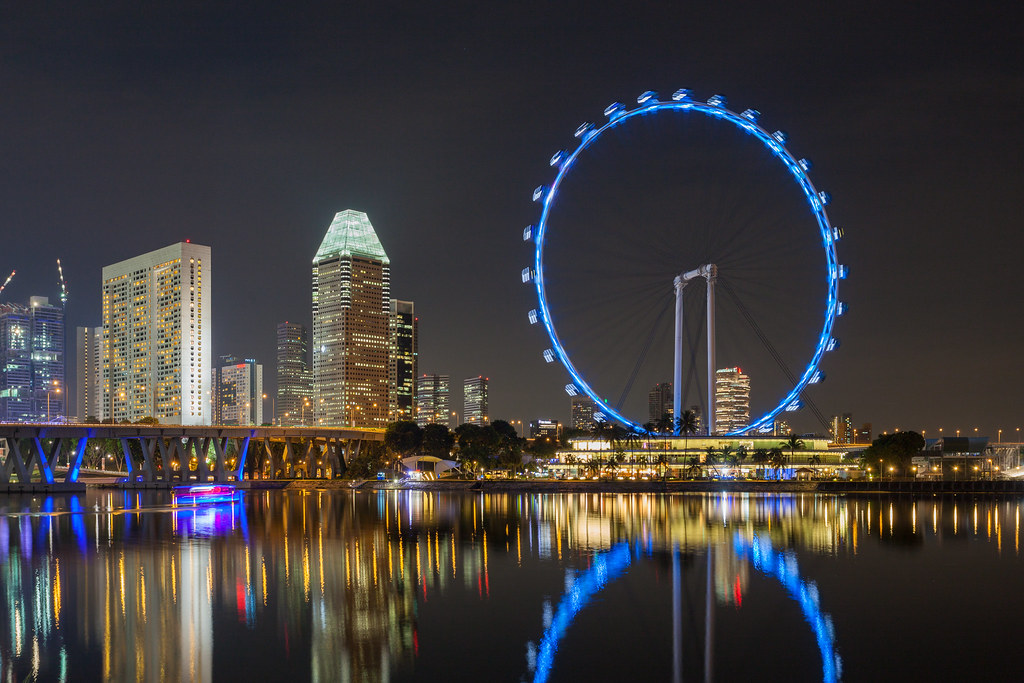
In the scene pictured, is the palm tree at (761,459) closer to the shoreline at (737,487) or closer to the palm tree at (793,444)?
the palm tree at (793,444)

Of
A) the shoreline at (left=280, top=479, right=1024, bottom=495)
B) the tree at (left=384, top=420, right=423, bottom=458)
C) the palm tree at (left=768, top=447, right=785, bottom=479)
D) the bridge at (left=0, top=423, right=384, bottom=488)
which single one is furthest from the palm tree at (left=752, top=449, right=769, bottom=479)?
the bridge at (left=0, top=423, right=384, bottom=488)

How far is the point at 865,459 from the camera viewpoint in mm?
138000

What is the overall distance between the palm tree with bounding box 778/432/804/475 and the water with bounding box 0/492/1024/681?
89.5 m

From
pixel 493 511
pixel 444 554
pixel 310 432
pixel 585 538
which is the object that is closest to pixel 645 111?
pixel 493 511

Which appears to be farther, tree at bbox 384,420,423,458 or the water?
tree at bbox 384,420,423,458

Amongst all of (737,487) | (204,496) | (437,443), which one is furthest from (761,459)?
(204,496)

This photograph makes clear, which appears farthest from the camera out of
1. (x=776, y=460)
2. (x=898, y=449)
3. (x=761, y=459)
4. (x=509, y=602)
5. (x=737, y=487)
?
(x=761, y=459)

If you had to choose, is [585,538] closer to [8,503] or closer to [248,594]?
[248,594]

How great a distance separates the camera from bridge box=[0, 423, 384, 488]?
114m

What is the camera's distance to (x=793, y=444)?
14888cm

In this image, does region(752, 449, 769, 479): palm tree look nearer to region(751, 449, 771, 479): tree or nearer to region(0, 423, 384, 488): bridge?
region(751, 449, 771, 479): tree

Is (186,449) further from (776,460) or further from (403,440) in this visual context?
(776,460)

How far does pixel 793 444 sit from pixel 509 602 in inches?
4962

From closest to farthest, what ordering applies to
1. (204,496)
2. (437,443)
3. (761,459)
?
(204,496) → (761,459) → (437,443)
